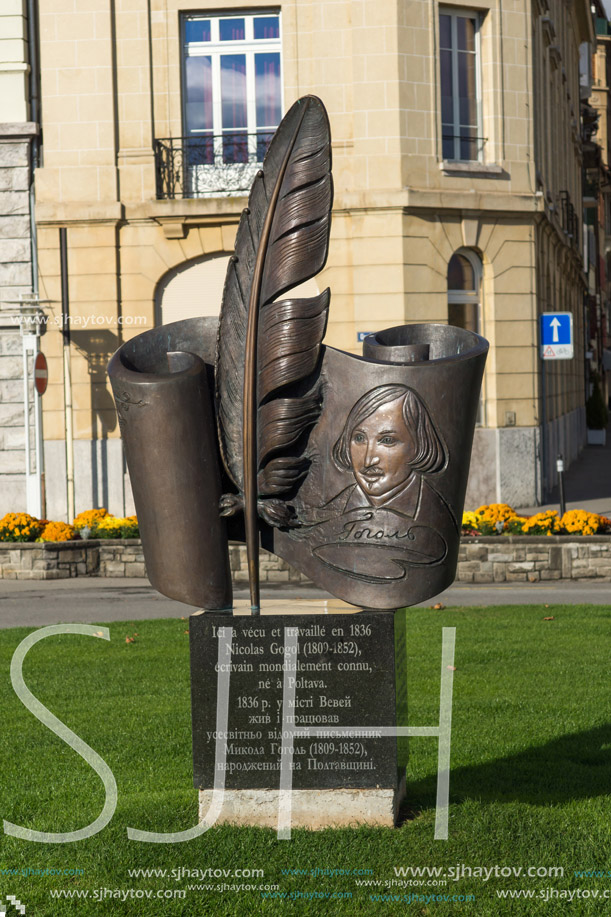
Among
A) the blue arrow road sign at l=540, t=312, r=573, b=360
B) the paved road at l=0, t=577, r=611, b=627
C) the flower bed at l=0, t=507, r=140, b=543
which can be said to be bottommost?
the paved road at l=0, t=577, r=611, b=627

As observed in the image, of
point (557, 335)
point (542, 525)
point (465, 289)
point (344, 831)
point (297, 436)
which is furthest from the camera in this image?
point (465, 289)

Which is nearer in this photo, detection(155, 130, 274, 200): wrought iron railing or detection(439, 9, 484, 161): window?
detection(155, 130, 274, 200): wrought iron railing

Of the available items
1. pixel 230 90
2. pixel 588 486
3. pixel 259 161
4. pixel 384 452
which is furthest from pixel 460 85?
pixel 384 452

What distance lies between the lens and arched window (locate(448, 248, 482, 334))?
21.7 meters

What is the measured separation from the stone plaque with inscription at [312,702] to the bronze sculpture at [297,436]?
0.19 meters

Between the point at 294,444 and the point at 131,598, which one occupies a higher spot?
the point at 294,444

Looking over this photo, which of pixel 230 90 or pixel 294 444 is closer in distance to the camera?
pixel 294 444

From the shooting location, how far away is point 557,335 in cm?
2005

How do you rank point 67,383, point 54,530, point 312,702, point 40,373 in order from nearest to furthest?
1. point 312,702
2. point 54,530
3. point 40,373
4. point 67,383

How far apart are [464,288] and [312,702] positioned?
55.0 ft

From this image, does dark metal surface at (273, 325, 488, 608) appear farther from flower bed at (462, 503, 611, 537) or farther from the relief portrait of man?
flower bed at (462, 503, 611, 537)

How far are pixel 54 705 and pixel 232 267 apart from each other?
3943 mm

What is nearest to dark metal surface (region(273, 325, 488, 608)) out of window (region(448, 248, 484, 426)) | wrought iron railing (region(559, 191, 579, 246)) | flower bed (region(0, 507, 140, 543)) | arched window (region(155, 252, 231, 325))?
flower bed (region(0, 507, 140, 543))

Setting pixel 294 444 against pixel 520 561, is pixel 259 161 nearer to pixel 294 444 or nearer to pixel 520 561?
pixel 520 561
